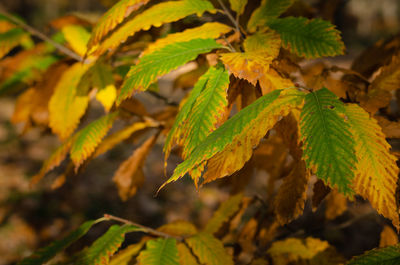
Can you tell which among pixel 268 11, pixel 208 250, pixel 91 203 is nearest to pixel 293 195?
pixel 208 250

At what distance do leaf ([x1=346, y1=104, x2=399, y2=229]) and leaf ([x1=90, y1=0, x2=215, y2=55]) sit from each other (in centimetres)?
38

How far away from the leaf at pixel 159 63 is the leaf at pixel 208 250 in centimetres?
41

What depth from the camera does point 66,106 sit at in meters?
0.76

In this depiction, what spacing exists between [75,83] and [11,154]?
3.17m

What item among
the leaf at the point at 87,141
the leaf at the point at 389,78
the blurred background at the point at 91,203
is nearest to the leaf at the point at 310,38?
the leaf at the point at 389,78

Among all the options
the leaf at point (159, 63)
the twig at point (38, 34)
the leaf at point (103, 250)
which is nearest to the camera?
the leaf at point (159, 63)

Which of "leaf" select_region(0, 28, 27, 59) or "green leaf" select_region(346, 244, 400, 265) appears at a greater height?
"leaf" select_region(0, 28, 27, 59)

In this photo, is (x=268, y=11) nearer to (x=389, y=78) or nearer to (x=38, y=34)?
(x=389, y=78)

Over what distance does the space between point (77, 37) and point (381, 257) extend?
931 mm

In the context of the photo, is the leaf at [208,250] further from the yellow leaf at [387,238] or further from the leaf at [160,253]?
the yellow leaf at [387,238]

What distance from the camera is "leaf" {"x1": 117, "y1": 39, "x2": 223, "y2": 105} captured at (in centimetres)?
50

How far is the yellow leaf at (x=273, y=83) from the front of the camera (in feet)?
1.67

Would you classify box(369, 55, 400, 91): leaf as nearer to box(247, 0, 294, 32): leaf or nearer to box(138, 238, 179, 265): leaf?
box(247, 0, 294, 32): leaf

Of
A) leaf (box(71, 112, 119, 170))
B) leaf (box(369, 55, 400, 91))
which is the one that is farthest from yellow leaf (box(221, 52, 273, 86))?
leaf (box(71, 112, 119, 170))
